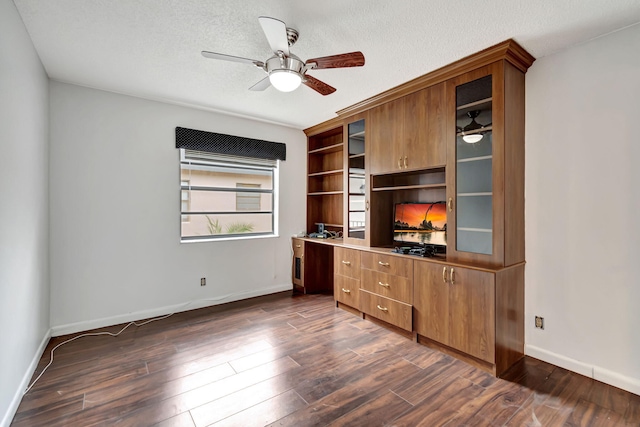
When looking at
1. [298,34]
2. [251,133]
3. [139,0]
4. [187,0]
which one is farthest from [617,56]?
[251,133]

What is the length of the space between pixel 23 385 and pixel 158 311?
1.47 metres

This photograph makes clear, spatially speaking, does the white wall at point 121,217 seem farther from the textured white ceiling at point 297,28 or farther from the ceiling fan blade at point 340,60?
the ceiling fan blade at point 340,60

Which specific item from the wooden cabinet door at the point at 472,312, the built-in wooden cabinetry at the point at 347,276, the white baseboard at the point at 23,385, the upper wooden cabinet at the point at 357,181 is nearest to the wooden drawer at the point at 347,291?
the built-in wooden cabinetry at the point at 347,276

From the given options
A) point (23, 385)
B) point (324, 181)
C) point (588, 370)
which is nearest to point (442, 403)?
point (588, 370)

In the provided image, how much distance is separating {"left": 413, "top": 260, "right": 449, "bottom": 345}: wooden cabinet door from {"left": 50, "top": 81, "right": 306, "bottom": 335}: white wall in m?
2.44

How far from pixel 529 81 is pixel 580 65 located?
33cm

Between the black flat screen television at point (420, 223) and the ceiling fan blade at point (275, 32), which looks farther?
the black flat screen television at point (420, 223)

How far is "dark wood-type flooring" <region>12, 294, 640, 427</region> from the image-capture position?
1813 millimetres

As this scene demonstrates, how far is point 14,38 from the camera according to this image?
1.86 meters

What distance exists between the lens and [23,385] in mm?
2039

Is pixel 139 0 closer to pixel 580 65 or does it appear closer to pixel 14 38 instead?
pixel 14 38

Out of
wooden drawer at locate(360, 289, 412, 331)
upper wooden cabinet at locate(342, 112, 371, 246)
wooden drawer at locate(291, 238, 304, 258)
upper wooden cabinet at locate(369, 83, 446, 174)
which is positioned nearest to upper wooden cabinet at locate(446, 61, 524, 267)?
upper wooden cabinet at locate(369, 83, 446, 174)

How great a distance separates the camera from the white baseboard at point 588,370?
2045 mm

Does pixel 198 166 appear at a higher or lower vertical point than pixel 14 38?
lower
